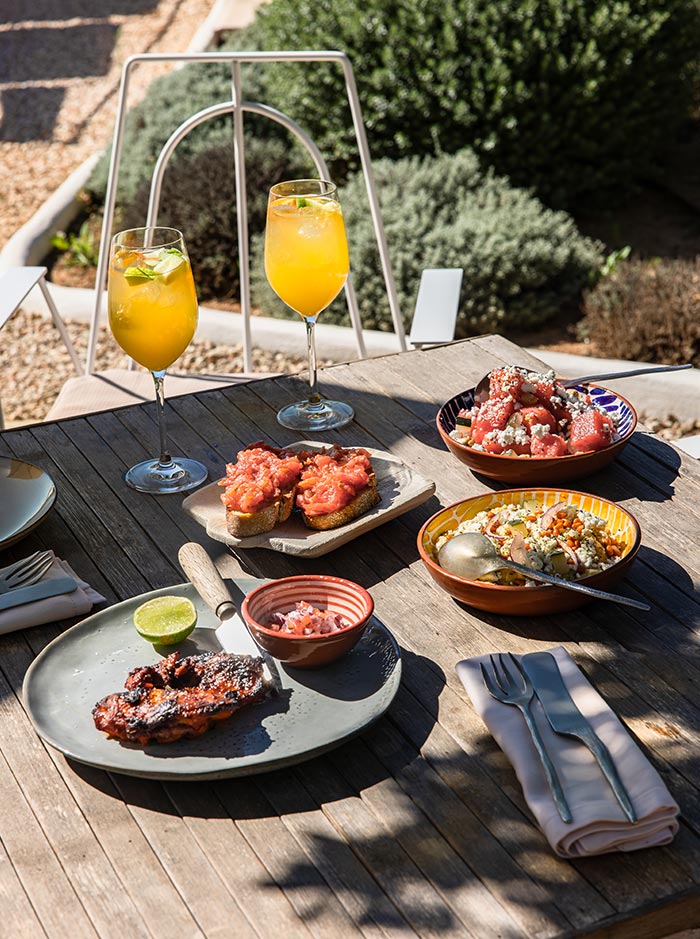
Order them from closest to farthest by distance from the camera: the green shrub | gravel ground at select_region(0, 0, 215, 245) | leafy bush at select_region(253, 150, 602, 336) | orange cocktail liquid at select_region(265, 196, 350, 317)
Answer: orange cocktail liquid at select_region(265, 196, 350, 317) → leafy bush at select_region(253, 150, 602, 336) → the green shrub → gravel ground at select_region(0, 0, 215, 245)

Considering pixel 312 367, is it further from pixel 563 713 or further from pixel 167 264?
pixel 563 713

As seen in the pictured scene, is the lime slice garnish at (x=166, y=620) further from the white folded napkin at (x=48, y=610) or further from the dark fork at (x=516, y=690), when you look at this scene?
the dark fork at (x=516, y=690)

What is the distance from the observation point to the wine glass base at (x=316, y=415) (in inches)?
86.2

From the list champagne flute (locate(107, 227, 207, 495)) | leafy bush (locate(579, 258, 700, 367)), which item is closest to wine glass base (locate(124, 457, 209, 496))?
champagne flute (locate(107, 227, 207, 495))

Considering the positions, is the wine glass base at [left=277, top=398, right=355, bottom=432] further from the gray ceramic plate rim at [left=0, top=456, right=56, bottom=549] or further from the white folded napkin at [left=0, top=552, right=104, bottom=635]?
the white folded napkin at [left=0, top=552, right=104, bottom=635]

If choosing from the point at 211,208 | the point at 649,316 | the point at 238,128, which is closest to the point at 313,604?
the point at 238,128

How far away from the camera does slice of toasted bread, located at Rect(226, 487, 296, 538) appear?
5.58 feet

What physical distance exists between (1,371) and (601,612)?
15.1ft

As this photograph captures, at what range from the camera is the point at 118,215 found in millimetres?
6879

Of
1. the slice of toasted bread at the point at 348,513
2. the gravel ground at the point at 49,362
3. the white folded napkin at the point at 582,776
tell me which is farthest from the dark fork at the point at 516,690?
the gravel ground at the point at 49,362

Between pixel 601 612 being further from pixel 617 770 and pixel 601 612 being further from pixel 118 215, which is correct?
pixel 118 215

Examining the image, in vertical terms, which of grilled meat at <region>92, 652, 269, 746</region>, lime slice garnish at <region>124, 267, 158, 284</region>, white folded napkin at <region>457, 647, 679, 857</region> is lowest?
grilled meat at <region>92, 652, 269, 746</region>

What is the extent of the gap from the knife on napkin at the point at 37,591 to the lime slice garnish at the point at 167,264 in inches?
22.0

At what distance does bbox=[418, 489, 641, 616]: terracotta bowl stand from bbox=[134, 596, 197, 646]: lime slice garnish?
347 mm
